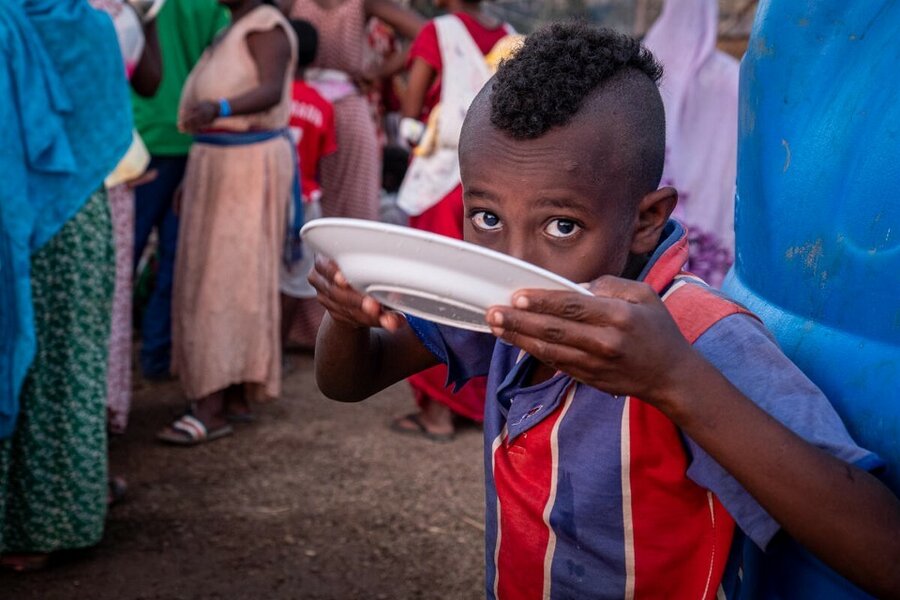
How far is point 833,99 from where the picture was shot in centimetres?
125

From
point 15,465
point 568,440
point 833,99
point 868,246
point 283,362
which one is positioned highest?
point 833,99

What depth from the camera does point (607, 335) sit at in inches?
39.0

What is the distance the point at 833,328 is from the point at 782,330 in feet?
0.36

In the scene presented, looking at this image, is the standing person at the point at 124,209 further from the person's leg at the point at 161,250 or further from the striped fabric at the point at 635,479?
the striped fabric at the point at 635,479

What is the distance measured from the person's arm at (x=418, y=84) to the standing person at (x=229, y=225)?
0.57m

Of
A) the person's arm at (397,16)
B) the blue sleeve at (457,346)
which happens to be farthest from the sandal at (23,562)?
the person's arm at (397,16)

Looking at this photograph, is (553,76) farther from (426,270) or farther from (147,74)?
(147,74)

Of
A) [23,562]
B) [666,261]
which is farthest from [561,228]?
[23,562]

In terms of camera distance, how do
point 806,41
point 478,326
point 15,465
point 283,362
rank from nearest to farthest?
point 478,326
point 806,41
point 15,465
point 283,362

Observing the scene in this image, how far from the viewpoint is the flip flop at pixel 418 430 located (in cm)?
453

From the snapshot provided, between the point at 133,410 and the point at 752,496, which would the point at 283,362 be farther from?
the point at 752,496

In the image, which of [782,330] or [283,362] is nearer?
[782,330]

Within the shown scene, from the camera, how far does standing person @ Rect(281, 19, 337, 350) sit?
210 inches

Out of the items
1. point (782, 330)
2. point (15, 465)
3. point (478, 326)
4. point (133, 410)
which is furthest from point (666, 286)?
point (133, 410)
